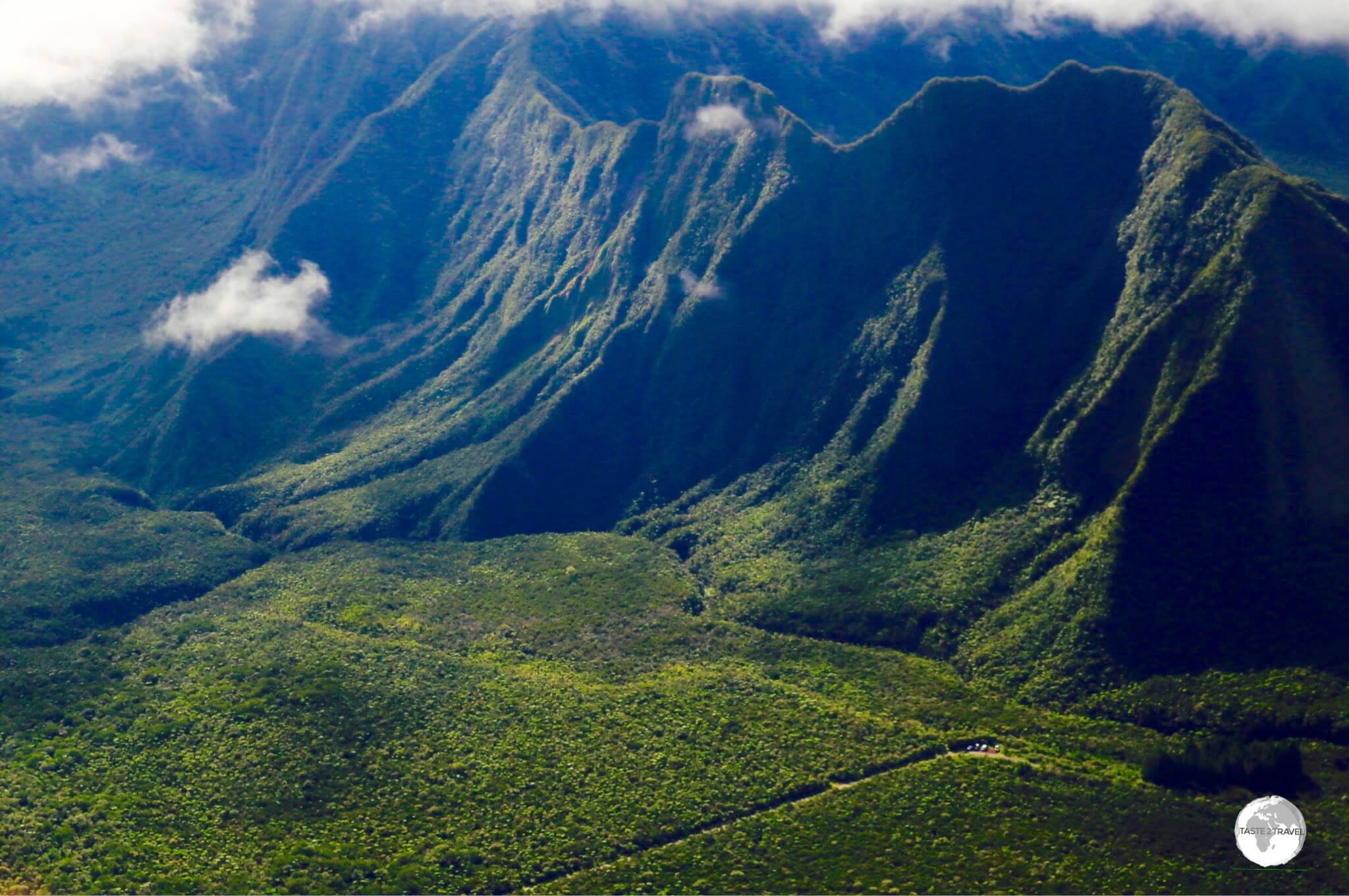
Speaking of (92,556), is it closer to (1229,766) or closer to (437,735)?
(437,735)

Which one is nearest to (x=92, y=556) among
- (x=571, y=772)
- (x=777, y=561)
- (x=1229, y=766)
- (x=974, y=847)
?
(x=571, y=772)

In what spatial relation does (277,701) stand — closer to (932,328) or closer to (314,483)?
(314,483)

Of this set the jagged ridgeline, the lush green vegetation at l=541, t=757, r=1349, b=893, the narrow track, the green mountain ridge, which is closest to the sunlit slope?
the green mountain ridge

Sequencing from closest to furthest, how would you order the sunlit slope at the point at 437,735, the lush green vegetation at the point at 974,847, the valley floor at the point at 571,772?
the lush green vegetation at the point at 974,847 → the valley floor at the point at 571,772 → the sunlit slope at the point at 437,735

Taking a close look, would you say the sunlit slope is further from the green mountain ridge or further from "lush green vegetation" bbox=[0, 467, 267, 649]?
"lush green vegetation" bbox=[0, 467, 267, 649]

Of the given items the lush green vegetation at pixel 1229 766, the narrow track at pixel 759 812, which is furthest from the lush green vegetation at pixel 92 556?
the lush green vegetation at pixel 1229 766

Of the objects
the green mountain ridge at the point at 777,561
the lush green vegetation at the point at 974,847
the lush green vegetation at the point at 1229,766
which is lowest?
the lush green vegetation at the point at 974,847

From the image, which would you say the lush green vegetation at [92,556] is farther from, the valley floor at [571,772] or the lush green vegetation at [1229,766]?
the lush green vegetation at [1229,766]

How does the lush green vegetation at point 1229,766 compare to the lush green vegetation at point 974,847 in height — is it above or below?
above

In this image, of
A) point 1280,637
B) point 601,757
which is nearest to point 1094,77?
point 1280,637
